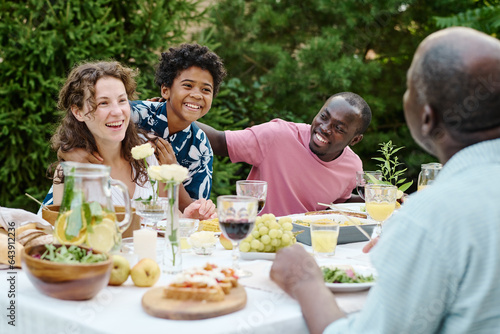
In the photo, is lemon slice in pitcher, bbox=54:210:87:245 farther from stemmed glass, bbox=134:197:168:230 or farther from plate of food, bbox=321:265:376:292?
plate of food, bbox=321:265:376:292

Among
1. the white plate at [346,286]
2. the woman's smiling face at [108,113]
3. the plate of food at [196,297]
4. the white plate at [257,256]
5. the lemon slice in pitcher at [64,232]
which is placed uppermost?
the woman's smiling face at [108,113]

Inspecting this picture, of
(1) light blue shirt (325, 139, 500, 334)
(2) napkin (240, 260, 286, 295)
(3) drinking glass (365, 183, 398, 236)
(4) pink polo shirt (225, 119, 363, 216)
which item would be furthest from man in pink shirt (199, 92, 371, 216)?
(1) light blue shirt (325, 139, 500, 334)

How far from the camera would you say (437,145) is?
1309 millimetres

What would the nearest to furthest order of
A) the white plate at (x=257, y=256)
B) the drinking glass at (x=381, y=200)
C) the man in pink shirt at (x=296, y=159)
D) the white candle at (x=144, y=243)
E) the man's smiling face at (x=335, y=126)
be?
1. the white candle at (x=144, y=243)
2. the white plate at (x=257, y=256)
3. the drinking glass at (x=381, y=200)
4. the man's smiling face at (x=335, y=126)
5. the man in pink shirt at (x=296, y=159)

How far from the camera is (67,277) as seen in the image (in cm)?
142

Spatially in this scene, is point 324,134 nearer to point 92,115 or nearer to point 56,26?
point 92,115

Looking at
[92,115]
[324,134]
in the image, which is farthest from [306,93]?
[92,115]

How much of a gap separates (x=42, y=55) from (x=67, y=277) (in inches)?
144

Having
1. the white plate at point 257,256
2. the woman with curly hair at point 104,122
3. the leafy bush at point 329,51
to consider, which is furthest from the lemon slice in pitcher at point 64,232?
the leafy bush at point 329,51

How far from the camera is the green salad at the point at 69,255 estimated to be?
1.49 m

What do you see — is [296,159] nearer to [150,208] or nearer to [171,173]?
[150,208]

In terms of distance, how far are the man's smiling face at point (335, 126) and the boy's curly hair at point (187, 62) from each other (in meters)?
0.80

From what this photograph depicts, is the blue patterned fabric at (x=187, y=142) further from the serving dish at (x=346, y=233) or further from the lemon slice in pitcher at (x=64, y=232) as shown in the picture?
the lemon slice in pitcher at (x=64, y=232)

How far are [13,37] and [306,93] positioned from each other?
3359 mm
